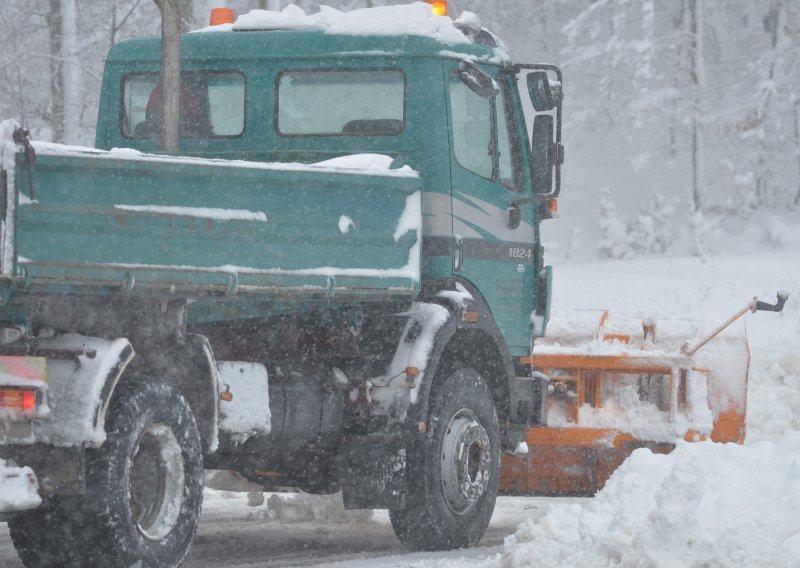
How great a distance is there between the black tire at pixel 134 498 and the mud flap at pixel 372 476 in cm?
156

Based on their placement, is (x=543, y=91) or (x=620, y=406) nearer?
(x=543, y=91)

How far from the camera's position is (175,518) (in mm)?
6672

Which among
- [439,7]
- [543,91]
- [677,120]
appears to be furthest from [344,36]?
[677,120]

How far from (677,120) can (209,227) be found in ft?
123

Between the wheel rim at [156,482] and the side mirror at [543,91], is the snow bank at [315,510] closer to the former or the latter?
the side mirror at [543,91]

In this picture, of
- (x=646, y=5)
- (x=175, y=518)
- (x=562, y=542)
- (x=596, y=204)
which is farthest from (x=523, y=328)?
(x=596, y=204)

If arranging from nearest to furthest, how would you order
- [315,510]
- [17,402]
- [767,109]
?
[17,402] → [315,510] → [767,109]

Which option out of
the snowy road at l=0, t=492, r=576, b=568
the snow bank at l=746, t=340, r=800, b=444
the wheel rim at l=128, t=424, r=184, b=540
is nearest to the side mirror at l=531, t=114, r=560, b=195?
the snowy road at l=0, t=492, r=576, b=568

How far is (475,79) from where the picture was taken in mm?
8852

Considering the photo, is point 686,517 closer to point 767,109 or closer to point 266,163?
point 266,163

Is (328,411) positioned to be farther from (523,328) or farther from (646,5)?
(646,5)

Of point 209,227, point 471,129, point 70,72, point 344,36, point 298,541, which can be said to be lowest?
point 298,541

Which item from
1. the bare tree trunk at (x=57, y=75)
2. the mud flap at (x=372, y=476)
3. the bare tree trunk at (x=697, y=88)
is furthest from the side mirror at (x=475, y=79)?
the bare tree trunk at (x=697, y=88)

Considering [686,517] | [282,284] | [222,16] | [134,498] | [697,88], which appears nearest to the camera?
[686,517]
